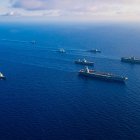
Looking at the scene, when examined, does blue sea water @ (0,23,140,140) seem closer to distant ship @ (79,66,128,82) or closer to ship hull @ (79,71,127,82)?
ship hull @ (79,71,127,82)

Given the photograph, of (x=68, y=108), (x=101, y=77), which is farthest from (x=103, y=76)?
(x=68, y=108)

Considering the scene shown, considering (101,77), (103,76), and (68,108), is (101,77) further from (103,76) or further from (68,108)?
(68,108)

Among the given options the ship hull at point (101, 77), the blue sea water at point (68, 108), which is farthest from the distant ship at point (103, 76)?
the blue sea water at point (68, 108)

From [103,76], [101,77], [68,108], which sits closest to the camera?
[68,108]

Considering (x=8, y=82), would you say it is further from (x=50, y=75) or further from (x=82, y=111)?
(x=82, y=111)

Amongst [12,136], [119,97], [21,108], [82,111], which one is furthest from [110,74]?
[12,136]

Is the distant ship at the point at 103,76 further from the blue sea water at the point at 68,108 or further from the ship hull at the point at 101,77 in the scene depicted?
the blue sea water at the point at 68,108

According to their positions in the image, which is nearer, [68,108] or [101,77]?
[68,108]

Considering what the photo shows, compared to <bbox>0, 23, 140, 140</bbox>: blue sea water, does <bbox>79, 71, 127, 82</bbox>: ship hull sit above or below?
above

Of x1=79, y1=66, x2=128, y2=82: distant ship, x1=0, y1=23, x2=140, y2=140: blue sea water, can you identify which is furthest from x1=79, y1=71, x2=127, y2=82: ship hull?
x1=0, y1=23, x2=140, y2=140: blue sea water

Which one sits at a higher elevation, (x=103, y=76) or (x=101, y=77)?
(x=103, y=76)

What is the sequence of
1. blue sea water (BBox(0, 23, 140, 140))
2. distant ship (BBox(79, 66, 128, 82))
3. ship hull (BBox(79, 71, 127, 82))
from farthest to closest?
distant ship (BBox(79, 66, 128, 82))
ship hull (BBox(79, 71, 127, 82))
blue sea water (BBox(0, 23, 140, 140))
